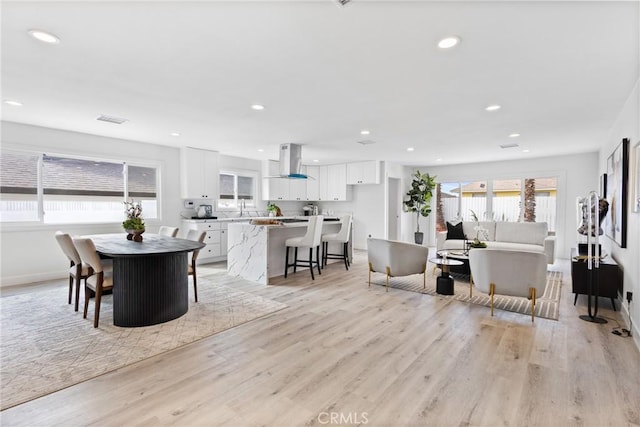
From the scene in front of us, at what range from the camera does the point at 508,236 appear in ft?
21.5

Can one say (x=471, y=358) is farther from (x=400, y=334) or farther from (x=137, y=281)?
(x=137, y=281)

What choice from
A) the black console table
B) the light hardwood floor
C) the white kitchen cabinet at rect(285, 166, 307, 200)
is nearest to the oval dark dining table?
the light hardwood floor

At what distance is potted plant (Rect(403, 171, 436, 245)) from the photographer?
8.83 m

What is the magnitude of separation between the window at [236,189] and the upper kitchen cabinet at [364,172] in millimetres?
2597

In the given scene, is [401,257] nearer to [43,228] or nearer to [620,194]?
[620,194]

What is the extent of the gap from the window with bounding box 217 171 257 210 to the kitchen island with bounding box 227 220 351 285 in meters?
2.32

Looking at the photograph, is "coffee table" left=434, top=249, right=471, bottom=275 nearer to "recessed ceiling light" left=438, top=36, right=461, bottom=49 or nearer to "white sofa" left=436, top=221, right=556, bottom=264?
"white sofa" left=436, top=221, right=556, bottom=264

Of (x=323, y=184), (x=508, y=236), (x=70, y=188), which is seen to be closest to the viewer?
(x=70, y=188)

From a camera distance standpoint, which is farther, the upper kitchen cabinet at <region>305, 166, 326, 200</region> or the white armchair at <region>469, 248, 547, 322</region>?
the upper kitchen cabinet at <region>305, 166, 326, 200</region>

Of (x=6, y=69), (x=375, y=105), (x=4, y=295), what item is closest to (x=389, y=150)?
(x=375, y=105)

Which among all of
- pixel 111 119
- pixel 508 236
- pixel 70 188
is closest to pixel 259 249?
pixel 111 119

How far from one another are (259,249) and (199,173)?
8.89ft

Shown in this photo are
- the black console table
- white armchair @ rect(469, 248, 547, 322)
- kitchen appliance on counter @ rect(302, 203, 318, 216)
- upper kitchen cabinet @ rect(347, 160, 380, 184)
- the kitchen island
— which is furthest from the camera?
kitchen appliance on counter @ rect(302, 203, 318, 216)

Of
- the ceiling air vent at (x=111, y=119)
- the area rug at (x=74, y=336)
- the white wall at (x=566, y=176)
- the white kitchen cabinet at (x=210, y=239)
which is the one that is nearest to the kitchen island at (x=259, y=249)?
the area rug at (x=74, y=336)
